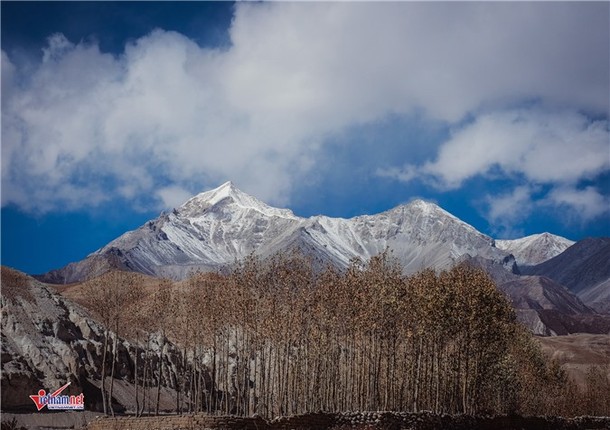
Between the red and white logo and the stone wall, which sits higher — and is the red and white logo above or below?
above

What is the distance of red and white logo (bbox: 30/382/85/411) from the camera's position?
6925 cm

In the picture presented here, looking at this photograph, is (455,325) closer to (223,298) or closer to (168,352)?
(223,298)

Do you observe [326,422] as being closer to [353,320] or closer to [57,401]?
[353,320]

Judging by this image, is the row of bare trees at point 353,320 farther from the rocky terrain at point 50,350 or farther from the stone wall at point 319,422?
the rocky terrain at point 50,350

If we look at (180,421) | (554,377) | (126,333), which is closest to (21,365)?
(126,333)

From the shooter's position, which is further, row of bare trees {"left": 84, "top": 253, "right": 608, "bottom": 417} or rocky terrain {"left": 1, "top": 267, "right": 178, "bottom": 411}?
rocky terrain {"left": 1, "top": 267, "right": 178, "bottom": 411}

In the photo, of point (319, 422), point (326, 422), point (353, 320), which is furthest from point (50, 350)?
point (319, 422)

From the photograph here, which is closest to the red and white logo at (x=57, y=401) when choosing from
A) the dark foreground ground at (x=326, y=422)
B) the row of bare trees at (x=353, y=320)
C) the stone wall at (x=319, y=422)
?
the dark foreground ground at (x=326, y=422)

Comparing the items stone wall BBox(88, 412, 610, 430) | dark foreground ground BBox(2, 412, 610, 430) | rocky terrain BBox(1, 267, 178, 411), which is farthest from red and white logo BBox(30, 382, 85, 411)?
stone wall BBox(88, 412, 610, 430)

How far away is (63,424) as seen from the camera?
6944cm

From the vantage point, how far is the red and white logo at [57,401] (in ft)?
227

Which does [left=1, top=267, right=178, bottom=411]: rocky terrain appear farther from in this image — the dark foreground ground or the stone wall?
the stone wall

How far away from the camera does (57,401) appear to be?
72.6m

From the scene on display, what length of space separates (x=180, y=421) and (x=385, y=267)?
2619 cm
